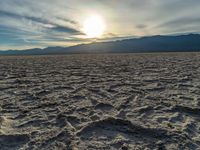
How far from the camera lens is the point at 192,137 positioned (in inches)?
148

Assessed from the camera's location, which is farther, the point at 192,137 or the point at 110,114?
the point at 110,114

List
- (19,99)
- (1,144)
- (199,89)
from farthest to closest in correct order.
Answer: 1. (199,89)
2. (19,99)
3. (1,144)

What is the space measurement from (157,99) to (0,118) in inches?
142

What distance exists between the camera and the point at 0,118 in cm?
482

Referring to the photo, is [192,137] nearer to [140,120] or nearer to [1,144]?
[140,120]

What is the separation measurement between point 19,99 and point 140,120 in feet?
11.3

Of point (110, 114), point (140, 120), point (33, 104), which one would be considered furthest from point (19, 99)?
point (140, 120)

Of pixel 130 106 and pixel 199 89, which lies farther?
pixel 199 89

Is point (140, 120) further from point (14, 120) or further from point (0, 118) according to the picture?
point (0, 118)

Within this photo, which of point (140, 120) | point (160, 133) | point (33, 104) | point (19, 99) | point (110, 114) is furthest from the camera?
point (19, 99)

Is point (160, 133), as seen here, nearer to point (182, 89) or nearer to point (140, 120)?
point (140, 120)

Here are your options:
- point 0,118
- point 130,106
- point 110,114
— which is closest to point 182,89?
point 130,106

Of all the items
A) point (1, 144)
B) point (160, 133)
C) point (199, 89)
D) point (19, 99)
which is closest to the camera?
point (1, 144)

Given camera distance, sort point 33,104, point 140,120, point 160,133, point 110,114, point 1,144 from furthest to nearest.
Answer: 1. point 33,104
2. point 110,114
3. point 140,120
4. point 160,133
5. point 1,144
